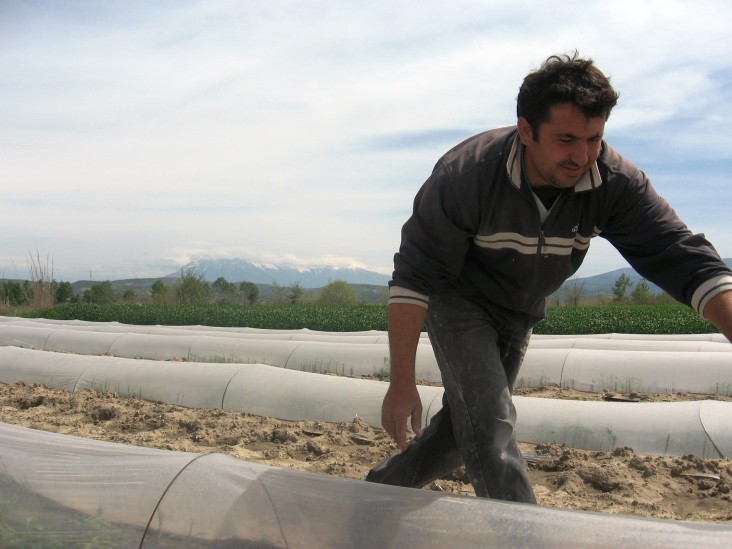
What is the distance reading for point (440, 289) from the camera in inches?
81.4

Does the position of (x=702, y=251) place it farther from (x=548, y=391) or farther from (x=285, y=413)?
(x=548, y=391)

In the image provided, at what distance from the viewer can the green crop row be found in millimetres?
10125

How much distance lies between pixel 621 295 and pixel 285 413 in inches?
803

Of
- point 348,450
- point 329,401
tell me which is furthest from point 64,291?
point 348,450

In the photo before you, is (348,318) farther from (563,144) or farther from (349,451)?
(563,144)

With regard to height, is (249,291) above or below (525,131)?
below

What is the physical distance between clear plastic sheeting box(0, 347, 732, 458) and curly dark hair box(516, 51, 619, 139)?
2171 millimetres

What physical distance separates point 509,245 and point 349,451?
6.40 ft

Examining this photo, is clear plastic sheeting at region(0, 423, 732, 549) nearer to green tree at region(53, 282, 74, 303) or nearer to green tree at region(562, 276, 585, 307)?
green tree at region(562, 276, 585, 307)

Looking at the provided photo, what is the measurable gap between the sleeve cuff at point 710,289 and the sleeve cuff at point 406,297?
724 millimetres

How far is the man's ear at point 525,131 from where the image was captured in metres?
1.82

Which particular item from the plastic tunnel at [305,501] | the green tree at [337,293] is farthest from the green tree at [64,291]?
the plastic tunnel at [305,501]

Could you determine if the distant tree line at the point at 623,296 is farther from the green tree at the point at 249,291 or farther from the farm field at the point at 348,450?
the farm field at the point at 348,450

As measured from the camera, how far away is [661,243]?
1.97m
